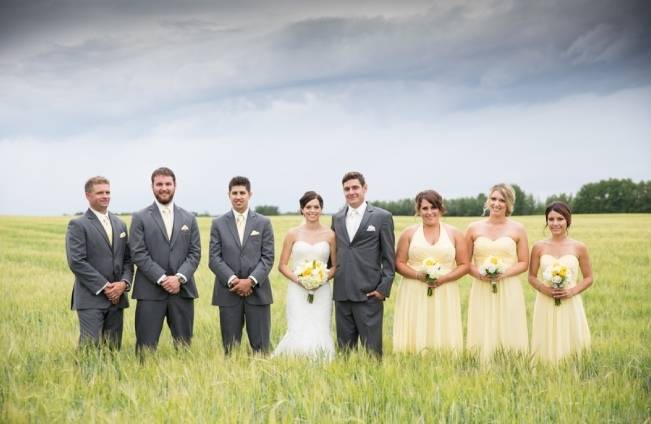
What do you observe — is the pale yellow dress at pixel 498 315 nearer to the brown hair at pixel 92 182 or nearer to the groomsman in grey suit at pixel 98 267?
the groomsman in grey suit at pixel 98 267

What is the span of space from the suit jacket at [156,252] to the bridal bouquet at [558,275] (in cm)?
464

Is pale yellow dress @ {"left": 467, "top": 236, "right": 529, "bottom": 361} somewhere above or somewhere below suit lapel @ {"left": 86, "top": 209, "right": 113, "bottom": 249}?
below

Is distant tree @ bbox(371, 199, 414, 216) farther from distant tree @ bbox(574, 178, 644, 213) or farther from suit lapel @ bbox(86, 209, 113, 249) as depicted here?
suit lapel @ bbox(86, 209, 113, 249)

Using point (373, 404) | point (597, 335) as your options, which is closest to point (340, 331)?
point (373, 404)

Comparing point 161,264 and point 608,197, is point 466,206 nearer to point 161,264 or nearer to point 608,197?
point 608,197

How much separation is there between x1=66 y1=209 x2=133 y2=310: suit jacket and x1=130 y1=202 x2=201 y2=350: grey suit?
28 cm

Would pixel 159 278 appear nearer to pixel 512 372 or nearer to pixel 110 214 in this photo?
pixel 110 214

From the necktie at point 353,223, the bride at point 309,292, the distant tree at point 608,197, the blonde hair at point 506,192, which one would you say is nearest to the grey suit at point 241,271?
the bride at point 309,292

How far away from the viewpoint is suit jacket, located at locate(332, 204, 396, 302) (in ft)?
23.5

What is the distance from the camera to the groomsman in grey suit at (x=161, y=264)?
716 centimetres

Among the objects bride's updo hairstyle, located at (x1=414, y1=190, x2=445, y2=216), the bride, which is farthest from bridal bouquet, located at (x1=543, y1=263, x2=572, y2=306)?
the bride

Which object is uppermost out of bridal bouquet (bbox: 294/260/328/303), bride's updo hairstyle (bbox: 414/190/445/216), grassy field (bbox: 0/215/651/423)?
bride's updo hairstyle (bbox: 414/190/445/216)

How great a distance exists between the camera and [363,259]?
7176 millimetres

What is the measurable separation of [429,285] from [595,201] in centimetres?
8012
